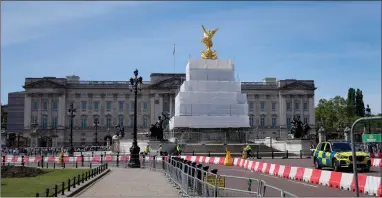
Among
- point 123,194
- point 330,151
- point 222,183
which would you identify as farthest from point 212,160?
point 222,183

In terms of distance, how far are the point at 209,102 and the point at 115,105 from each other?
2758 inches

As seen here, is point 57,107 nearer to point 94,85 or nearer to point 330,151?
point 94,85

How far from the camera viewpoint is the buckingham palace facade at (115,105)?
12112cm

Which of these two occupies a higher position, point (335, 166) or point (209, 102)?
point (209, 102)

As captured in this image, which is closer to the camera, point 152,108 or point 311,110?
point 152,108

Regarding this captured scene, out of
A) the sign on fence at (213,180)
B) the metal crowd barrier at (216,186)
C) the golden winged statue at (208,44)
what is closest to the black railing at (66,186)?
the metal crowd barrier at (216,186)

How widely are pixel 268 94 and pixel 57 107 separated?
55.9m

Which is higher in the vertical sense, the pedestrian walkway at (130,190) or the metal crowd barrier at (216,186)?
the metal crowd barrier at (216,186)

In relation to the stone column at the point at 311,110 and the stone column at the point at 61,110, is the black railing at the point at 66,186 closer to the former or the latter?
the stone column at the point at 61,110

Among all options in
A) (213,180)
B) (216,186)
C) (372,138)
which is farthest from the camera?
(213,180)

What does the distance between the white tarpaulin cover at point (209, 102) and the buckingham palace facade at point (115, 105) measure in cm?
5883

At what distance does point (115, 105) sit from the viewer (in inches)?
4879

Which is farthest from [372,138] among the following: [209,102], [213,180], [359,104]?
[359,104]

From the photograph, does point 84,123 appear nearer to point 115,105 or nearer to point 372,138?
point 115,105
